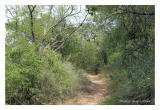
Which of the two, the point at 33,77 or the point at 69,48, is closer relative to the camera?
the point at 33,77

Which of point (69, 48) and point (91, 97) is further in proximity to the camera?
point (69, 48)

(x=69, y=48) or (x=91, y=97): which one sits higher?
(x=69, y=48)

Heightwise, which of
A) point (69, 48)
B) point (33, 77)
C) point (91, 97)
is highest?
point (69, 48)

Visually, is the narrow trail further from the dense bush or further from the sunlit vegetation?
the dense bush

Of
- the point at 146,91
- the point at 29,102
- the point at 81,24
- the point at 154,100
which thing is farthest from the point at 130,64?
the point at 29,102

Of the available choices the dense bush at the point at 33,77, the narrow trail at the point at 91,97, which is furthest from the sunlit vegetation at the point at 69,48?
the narrow trail at the point at 91,97

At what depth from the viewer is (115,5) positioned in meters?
2.70

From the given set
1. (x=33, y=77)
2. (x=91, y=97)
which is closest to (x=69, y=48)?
(x=33, y=77)

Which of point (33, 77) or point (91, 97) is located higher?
point (33, 77)

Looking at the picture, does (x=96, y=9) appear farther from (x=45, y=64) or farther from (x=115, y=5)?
(x=45, y=64)

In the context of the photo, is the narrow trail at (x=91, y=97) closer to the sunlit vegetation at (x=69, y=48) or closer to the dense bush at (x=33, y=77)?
the sunlit vegetation at (x=69, y=48)

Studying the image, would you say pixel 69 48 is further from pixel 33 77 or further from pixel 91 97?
pixel 91 97

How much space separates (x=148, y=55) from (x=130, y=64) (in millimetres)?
379

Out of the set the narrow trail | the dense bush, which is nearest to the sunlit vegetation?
the dense bush
